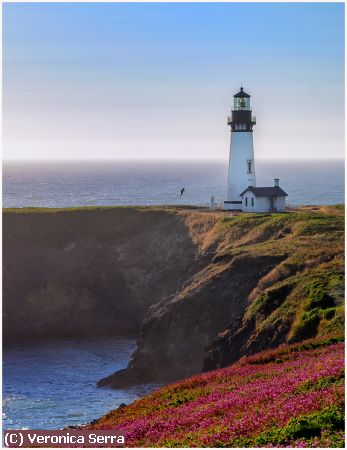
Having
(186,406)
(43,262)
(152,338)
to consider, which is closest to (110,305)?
(43,262)

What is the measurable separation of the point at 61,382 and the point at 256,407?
3173 centimetres

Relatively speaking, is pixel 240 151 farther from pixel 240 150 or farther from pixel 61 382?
pixel 61 382

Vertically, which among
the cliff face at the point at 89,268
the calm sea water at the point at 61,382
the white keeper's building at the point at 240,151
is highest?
the white keeper's building at the point at 240,151

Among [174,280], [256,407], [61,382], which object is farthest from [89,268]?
[256,407]

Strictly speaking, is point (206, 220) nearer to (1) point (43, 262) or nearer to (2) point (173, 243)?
(2) point (173, 243)

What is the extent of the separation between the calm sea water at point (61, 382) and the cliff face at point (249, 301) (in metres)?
2.46

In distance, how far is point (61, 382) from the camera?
4888 cm

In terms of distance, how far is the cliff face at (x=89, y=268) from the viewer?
62594 millimetres

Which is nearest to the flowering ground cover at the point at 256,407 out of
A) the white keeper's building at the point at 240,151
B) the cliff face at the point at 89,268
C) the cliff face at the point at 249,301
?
the cliff face at the point at 249,301

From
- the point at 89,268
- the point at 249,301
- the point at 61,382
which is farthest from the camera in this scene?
the point at 89,268

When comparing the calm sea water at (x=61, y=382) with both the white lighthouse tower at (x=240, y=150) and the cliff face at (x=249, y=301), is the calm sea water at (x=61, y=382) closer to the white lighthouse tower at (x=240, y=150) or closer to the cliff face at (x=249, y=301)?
the cliff face at (x=249, y=301)

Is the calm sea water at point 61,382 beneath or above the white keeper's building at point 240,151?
beneath

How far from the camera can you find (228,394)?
893 inches

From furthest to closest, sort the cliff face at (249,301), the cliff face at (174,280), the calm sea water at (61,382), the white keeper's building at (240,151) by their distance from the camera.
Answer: the white keeper's building at (240,151) < the calm sea water at (61,382) < the cliff face at (174,280) < the cliff face at (249,301)
